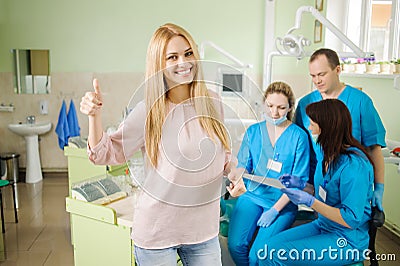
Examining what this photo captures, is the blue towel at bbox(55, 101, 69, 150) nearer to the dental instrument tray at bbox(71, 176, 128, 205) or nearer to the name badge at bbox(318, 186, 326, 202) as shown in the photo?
the dental instrument tray at bbox(71, 176, 128, 205)

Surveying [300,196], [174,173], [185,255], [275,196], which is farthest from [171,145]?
[275,196]

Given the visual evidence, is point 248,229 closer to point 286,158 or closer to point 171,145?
point 286,158

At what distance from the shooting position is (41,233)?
3258 millimetres

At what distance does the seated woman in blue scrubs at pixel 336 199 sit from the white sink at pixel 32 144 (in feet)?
11.7

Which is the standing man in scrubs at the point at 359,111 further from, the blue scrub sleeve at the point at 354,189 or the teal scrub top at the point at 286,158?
the blue scrub sleeve at the point at 354,189

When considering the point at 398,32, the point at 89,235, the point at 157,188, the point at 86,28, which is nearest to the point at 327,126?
the point at 157,188

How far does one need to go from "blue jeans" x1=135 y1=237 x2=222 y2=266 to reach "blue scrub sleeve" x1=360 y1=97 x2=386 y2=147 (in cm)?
101

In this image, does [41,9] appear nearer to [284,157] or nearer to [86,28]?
[86,28]

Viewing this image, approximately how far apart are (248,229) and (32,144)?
11.3 feet

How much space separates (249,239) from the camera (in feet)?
6.85

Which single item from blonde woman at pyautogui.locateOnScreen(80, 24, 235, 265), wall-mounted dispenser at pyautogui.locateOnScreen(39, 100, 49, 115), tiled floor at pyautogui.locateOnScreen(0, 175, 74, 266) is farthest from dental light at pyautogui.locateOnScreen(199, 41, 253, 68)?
blonde woman at pyautogui.locateOnScreen(80, 24, 235, 265)

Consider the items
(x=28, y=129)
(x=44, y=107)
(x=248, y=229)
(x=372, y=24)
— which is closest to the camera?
(x=248, y=229)

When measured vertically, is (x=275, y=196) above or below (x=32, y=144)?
above

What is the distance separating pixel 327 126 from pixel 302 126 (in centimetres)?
36
